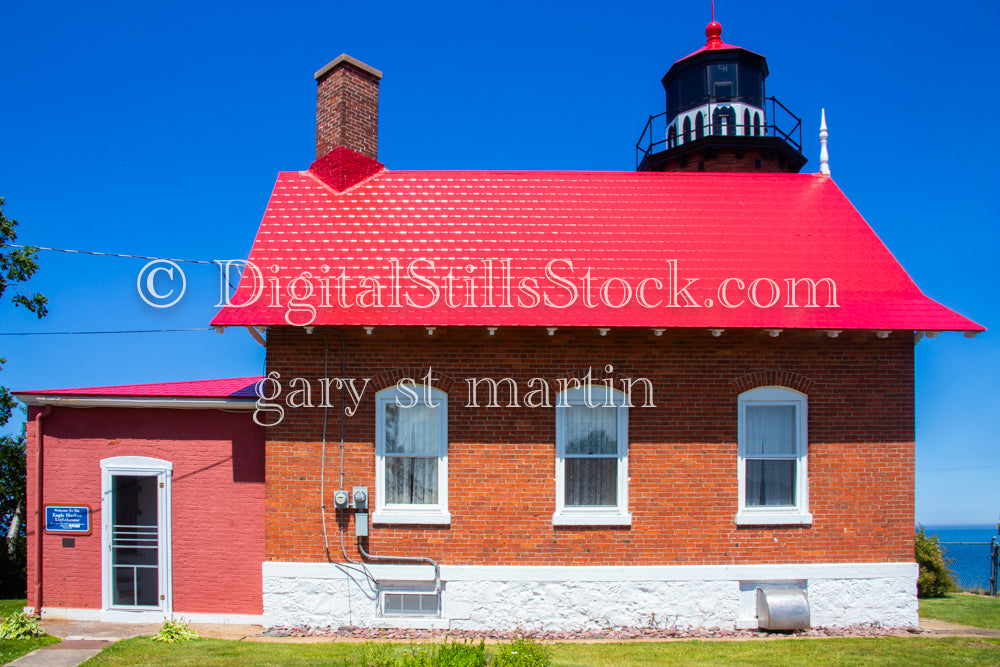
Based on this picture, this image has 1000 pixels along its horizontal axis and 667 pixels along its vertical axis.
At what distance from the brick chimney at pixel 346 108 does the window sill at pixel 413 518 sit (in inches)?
250

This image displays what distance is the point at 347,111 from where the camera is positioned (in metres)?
12.8

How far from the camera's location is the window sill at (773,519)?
33.1 ft

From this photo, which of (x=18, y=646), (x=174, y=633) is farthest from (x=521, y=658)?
(x=18, y=646)

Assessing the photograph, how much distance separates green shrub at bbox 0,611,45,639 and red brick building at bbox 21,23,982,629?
0.98m

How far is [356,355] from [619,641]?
17.0ft

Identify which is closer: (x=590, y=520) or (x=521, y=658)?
(x=521, y=658)

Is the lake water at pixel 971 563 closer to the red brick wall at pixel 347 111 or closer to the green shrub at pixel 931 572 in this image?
the green shrub at pixel 931 572

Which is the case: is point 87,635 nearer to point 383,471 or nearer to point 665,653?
point 383,471

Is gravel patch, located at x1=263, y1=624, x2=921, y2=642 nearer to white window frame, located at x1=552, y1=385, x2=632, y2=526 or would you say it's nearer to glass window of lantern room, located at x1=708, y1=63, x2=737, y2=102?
white window frame, located at x1=552, y1=385, x2=632, y2=526

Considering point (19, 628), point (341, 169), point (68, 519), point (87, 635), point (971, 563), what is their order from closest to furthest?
1. point (19, 628)
2. point (87, 635)
3. point (68, 519)
4. point (341, 169)
5. point (971, 563)

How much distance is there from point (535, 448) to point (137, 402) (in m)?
5.76

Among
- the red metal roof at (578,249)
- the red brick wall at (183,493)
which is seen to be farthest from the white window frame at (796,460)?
the red brick wall at (183,493)

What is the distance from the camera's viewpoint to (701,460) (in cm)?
1018

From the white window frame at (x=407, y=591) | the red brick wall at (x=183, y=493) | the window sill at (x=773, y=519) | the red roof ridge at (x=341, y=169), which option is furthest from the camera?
the red roof ridge at (x=341, y=169)
